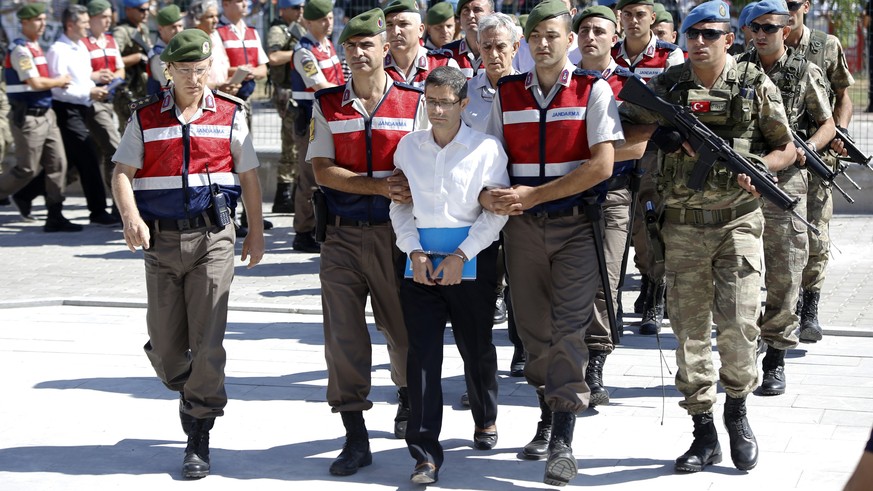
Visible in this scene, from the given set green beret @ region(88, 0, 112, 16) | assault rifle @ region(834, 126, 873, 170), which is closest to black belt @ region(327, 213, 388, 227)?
assault rifle @ region(834, 126, 873, 170)

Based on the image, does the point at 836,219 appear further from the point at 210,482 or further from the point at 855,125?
the point at 210,482

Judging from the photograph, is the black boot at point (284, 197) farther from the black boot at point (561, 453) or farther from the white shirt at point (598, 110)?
the black boot at point (561, 453)

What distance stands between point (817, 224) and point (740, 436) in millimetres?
2688

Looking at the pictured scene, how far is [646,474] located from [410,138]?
1.78 metres

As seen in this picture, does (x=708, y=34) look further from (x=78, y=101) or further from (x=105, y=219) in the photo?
(x=105, y=219)

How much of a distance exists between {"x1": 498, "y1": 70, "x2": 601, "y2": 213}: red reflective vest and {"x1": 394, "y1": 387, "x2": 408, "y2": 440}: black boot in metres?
1.19

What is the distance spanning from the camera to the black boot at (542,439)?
19.9 feet

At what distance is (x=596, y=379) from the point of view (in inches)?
275

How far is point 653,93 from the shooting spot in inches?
231

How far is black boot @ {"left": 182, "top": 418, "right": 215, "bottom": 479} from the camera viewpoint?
5914 millimetres

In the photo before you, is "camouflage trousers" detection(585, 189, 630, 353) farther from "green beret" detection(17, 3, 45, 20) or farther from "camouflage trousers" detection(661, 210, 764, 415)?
"green beret" detection(17, 3, 45, 20)

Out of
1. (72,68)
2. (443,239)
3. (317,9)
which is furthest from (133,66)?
(443,239)

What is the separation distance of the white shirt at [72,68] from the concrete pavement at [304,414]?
340cm

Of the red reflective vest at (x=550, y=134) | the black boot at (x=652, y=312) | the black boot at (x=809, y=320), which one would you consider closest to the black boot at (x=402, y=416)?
the red reflective vest at (x=550, y=134)
